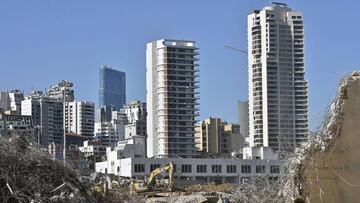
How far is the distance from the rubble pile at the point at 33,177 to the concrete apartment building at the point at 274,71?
532 feet

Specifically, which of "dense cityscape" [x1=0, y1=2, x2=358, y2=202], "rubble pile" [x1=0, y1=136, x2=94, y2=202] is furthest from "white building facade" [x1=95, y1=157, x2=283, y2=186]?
"rubble pile" [x1=0, y1=136, x2=94, y2=202]

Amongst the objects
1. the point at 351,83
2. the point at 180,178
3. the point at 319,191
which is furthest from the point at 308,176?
the point at 180,178

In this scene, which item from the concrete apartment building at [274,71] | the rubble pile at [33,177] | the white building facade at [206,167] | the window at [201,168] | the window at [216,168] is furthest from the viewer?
the concrete apartment building at [274,71]

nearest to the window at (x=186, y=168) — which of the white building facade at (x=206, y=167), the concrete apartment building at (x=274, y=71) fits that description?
the white building facade at (x=206, y=167)

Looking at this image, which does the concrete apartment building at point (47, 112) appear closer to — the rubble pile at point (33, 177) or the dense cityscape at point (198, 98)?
the dense cityscape at point (198, 98)

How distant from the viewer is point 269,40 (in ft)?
613

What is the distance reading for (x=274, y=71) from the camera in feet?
607

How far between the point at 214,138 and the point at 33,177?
18172cm

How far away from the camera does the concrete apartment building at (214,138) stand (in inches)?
7539

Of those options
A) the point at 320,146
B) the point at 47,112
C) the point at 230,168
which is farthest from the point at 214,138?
the point at 320,146

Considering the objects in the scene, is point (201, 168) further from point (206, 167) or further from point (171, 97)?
point (171, 97)

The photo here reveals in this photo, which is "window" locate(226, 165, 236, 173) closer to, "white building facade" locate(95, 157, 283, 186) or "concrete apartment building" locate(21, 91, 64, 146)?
"white building facade" locate(95, 157, 283, 186)

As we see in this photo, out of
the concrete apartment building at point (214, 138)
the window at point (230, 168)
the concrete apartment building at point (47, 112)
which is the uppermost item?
the concrete apartment building at point (47, 112)

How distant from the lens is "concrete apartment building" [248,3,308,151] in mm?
180875
